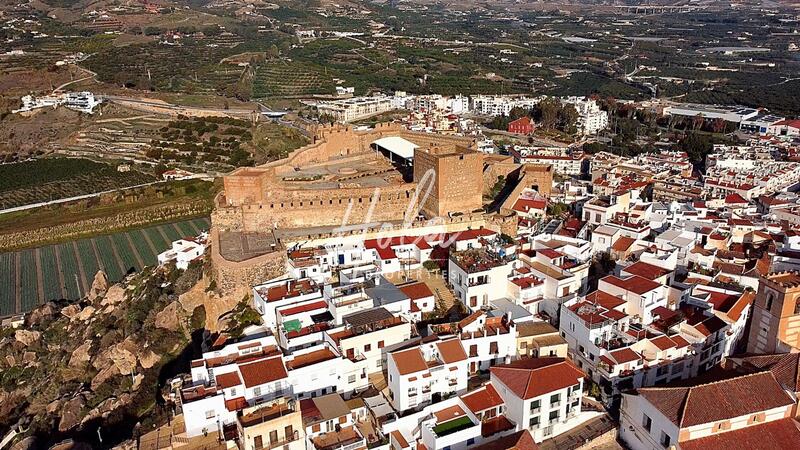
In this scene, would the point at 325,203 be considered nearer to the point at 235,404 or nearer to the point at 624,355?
the point at 235,404

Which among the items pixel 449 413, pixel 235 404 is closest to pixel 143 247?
pixel 235 404

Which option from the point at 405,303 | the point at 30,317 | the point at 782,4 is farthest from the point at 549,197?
the point at 782,4

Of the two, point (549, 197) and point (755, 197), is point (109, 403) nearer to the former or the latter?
point (549, 197)

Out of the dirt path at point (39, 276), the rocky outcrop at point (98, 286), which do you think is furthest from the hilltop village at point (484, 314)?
the dirt path at point (39, 276)

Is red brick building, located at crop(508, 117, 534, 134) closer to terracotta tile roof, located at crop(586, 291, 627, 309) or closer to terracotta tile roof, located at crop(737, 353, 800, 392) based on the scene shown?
terracotta tile roof, located at crop(586, 291, 627, 309)

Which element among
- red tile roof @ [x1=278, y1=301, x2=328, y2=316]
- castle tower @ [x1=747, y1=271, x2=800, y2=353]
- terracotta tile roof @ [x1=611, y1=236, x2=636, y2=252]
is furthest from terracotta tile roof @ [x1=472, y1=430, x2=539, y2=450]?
terracotta tile roof @ [x1=611, y1=236, x2=636, y2=252]

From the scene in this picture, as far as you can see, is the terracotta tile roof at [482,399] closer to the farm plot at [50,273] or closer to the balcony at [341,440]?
the balcony at [341,440]

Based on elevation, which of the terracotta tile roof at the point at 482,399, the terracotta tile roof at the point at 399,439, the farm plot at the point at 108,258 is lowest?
the farm plot at the point at 108,258
